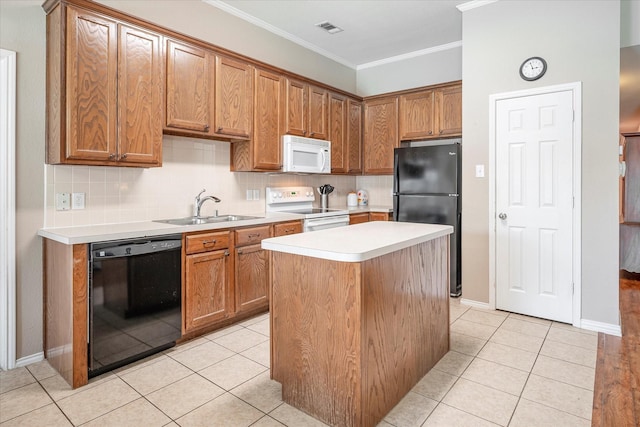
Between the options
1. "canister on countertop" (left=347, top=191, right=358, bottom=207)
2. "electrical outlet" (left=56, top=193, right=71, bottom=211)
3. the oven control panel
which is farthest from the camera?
"canister on countertop" (left=347, top=191, right=358, bottom=207)

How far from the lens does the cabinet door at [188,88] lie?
2.93 m

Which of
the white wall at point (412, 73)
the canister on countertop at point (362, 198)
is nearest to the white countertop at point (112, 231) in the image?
the canister on countertop at point (362, 198)

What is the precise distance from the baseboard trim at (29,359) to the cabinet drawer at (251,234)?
5.07ft

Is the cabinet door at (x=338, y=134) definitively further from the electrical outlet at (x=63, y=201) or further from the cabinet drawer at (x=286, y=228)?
the electrical outlet at (x=63, y=201)

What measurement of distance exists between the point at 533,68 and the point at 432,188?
4.83ft

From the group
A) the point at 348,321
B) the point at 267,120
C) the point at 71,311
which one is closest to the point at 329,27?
the point at 267,120

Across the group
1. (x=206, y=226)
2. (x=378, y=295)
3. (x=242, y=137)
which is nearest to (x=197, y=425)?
(x=378, y=295)

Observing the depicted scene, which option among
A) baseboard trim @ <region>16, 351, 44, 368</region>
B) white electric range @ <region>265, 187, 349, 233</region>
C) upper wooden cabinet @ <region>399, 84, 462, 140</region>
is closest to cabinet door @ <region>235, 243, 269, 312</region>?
white electric range @ <region>265, 187, 349, 233</region>

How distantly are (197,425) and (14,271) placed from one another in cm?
167

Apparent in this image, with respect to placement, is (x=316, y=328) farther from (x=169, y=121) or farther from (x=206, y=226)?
(x=169, y=121)

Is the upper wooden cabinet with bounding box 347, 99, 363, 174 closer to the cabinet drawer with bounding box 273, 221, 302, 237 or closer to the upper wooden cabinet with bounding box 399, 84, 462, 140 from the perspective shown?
the upper wooden cabinet with bounding box 399, 84, 462, 140

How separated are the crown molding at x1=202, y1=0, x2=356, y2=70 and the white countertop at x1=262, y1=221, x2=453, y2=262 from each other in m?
2.64

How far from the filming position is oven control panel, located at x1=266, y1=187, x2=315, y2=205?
416cm

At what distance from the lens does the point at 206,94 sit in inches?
124
